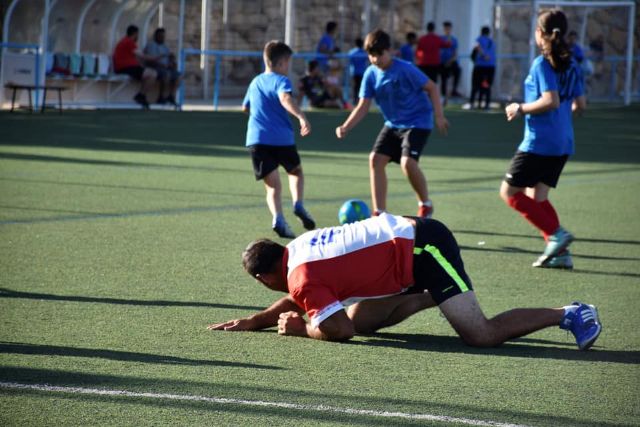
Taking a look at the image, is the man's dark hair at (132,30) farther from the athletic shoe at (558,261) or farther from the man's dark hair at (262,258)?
the man's dark hair at (262,258)

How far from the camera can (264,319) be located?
655 centimetres

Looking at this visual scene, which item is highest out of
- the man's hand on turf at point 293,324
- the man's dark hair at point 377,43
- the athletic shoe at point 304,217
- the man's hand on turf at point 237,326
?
the man's dark hair at point 377,43

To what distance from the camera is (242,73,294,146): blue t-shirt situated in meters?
10.6

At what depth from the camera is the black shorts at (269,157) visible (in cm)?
1059

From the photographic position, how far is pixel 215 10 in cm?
3384

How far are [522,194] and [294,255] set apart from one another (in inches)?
143

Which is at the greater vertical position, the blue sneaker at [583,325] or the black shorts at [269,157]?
the black shorts at [269,157]

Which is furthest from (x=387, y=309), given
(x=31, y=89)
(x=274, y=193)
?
(x=31, y=89)

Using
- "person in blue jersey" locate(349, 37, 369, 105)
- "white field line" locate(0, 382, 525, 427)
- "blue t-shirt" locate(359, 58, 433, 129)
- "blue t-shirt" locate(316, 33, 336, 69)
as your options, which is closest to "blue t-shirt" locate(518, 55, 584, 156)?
"blue t-shirt" locate(359, 58, 433, 129)

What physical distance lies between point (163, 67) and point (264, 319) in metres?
21.6

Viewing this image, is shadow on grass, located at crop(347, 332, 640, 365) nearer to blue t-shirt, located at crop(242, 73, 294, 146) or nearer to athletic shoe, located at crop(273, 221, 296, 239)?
athletic shoe, located at crop(273, 221, 296, 239)

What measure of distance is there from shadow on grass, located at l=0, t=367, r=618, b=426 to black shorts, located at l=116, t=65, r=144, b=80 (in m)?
22.3

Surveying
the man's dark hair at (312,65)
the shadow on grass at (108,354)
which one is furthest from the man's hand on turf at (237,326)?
the man's dark hair at (312,65)

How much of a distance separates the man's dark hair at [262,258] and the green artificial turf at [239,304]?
0.45 meters
